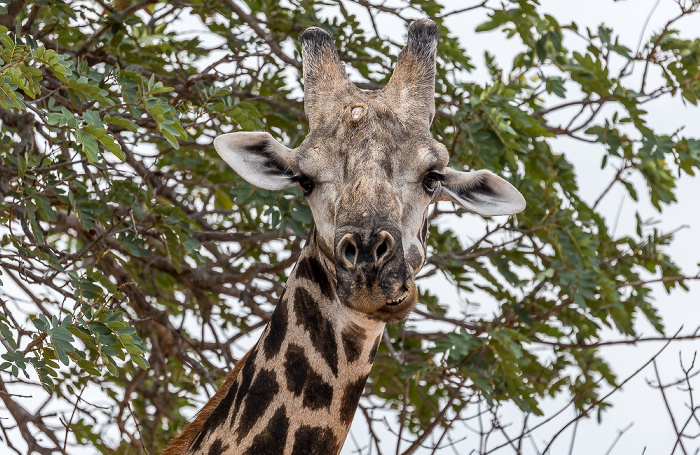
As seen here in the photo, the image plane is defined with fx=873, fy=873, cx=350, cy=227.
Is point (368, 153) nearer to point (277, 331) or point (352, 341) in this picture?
point (352, 341)

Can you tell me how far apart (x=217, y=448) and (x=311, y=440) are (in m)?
0.38

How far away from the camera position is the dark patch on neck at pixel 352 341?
3.32 metres

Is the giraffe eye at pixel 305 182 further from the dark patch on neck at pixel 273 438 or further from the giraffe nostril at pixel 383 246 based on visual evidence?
the dark patch on neck at pixel 273 438

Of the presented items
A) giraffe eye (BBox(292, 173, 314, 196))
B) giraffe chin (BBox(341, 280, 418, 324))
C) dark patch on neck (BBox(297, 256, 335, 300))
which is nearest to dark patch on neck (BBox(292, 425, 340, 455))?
dark patch on neck (BBox(297, 256, 335, 300))

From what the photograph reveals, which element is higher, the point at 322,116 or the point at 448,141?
the point at 448,141

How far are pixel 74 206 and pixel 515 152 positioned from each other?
258 centimetres

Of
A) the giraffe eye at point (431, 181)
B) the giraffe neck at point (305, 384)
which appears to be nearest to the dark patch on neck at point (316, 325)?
the giraffe neck at point (305, 384)

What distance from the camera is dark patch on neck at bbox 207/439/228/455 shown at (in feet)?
11.0

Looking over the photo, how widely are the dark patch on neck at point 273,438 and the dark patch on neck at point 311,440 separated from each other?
49 millimetres

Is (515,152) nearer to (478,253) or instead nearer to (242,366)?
(478,253)

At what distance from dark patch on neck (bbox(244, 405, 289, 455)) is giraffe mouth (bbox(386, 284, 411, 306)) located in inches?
28.4

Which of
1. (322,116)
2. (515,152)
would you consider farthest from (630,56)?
(322,116)

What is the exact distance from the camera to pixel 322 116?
3609mm

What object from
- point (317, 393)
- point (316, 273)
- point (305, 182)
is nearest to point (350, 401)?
point (317, 393)
